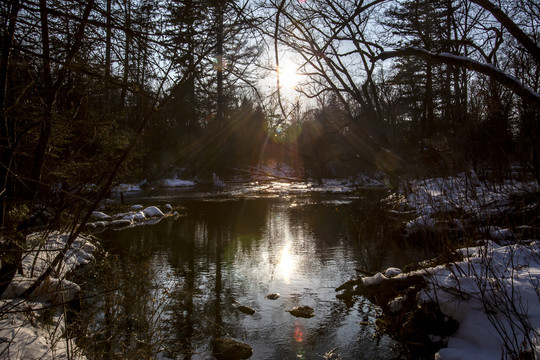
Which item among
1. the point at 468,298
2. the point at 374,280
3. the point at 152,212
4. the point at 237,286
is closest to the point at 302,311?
the point at 374,280

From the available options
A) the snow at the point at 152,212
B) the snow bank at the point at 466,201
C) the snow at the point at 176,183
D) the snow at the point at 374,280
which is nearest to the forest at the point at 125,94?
the snow bank at the point at 466,201

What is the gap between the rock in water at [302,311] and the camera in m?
6.83

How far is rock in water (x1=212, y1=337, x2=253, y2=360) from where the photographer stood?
546 cm

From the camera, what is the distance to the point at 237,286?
852 centimetres

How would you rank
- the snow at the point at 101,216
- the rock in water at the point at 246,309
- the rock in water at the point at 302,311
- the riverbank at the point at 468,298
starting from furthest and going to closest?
the snow at the point at 101,216 → the rock in water at the point at 246,309 → the rock in water at the point at 302,311 → the riverbank at the point at 468,298

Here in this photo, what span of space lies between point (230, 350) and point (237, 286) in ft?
9.71

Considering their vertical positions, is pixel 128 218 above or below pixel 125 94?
below

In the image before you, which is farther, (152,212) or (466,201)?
(152,212)

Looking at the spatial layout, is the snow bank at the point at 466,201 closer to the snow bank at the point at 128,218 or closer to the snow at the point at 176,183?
the snow bank at the point at 128,218

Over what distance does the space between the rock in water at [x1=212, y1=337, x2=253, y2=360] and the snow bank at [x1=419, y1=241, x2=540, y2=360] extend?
8.61ft

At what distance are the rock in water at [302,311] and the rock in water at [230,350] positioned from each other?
4.55ft

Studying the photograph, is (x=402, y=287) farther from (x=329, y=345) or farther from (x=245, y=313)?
(x=245, y=313)

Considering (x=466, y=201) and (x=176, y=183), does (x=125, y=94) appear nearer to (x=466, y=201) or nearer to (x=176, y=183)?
(x=466, y=201)

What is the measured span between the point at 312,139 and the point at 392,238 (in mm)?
26913
